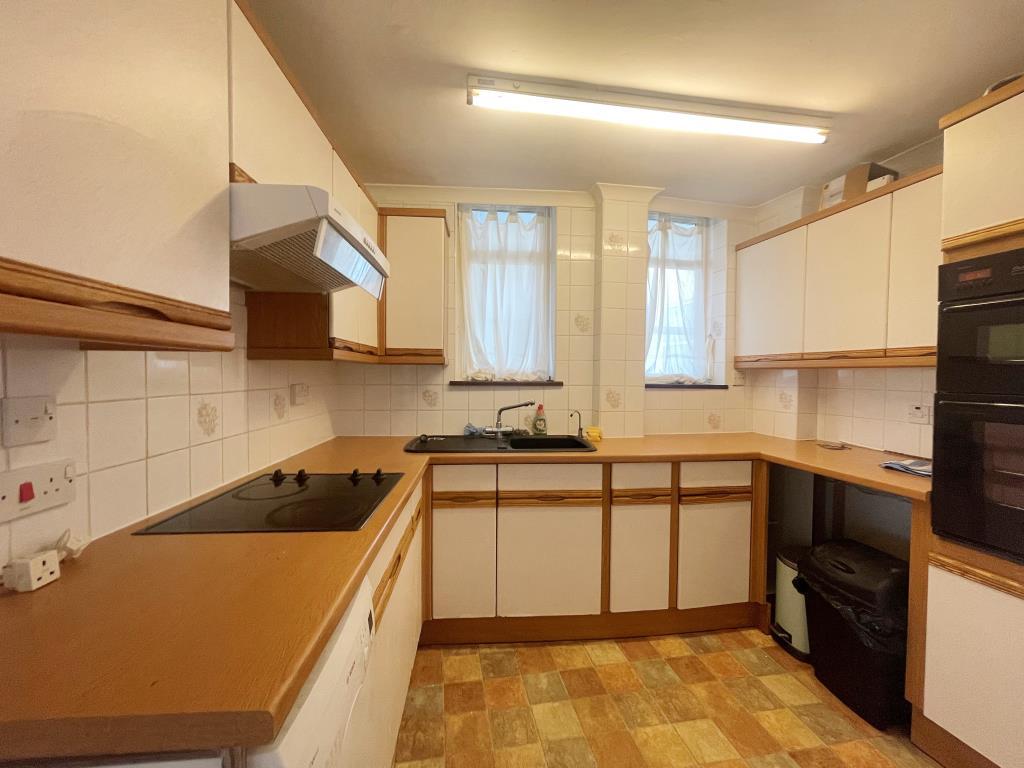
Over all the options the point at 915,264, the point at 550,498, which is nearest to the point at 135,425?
the point at 550,498

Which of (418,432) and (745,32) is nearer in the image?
(745,32)

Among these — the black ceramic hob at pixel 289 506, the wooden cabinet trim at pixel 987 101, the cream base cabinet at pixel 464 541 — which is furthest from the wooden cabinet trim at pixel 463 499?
the wooden cabinet trim at pixel 987 101

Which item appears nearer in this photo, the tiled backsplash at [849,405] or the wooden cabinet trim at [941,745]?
the wooden cabinet trim at [941,745]

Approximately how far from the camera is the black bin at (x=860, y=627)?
147cm

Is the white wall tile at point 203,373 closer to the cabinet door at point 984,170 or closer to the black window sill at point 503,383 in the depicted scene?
the black window sill at point 503,383

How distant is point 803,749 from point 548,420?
175cm

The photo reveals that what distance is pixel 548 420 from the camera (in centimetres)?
256

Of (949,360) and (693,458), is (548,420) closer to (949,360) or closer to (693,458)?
(693,458)

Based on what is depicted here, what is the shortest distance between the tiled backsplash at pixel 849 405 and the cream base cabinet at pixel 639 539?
108cm

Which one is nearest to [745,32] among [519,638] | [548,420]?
[548,420]

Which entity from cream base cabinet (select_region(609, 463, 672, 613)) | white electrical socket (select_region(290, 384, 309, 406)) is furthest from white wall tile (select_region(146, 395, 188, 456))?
A: cream base cabinet (select_region(609, 463, 672, 613))

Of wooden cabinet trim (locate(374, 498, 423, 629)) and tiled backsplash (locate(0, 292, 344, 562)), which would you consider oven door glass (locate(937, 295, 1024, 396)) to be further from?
tiled backsplash (locate(0, 292, 344, 562))

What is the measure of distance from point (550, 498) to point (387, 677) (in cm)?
101

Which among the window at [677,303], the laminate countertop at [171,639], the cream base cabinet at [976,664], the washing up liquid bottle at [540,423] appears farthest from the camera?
the window at [677,303]
